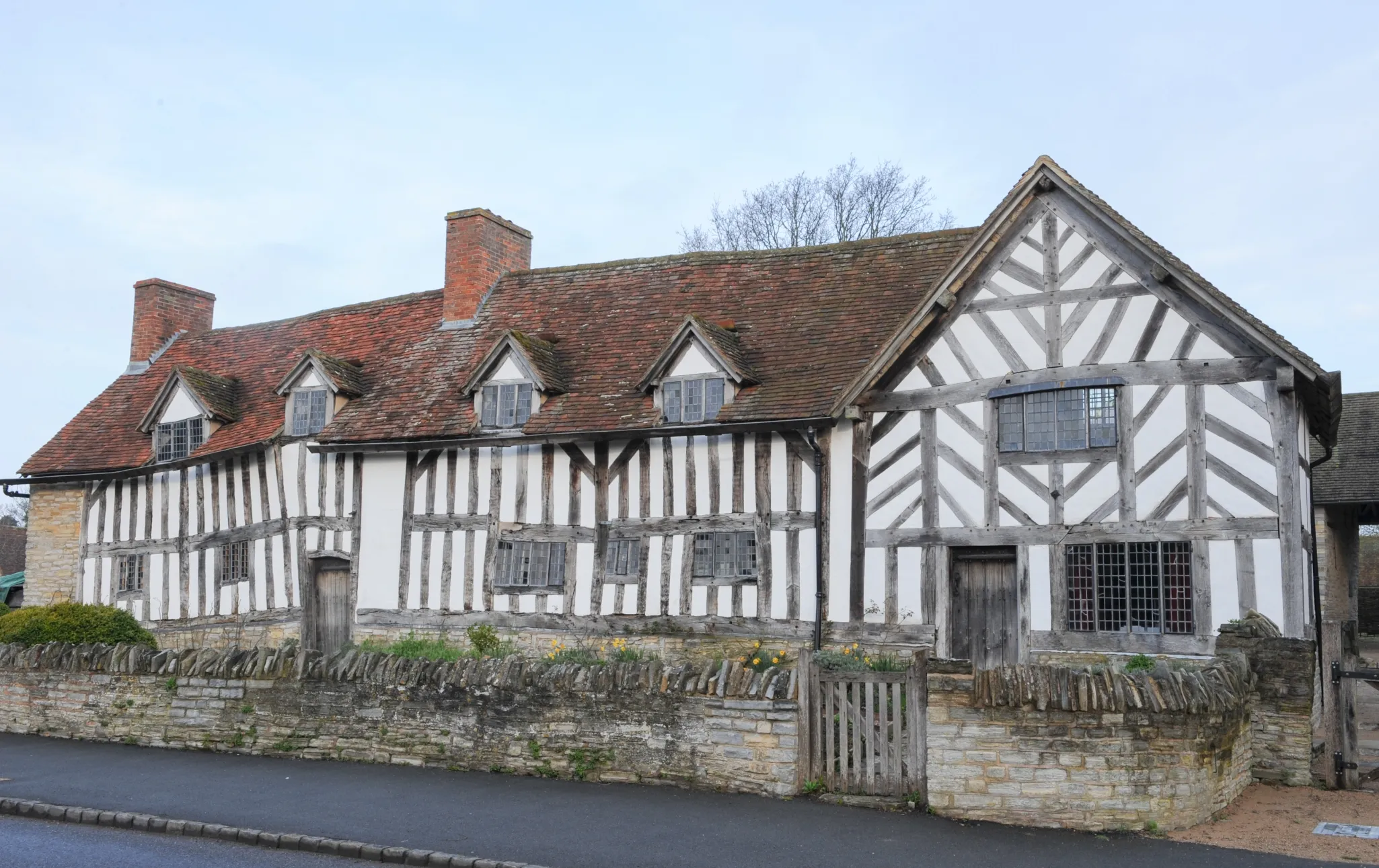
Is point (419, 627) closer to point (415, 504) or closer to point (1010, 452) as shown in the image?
point (415, 504)

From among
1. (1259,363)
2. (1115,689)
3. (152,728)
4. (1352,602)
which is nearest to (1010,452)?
(1259,363)

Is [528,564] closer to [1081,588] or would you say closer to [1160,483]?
[1081,588]

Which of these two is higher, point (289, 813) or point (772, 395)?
point (772, 395)

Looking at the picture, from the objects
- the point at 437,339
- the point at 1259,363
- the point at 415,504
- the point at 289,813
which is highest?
the point at 437,339

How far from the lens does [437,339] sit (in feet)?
73.8

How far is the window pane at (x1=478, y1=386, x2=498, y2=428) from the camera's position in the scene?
64.1 ft

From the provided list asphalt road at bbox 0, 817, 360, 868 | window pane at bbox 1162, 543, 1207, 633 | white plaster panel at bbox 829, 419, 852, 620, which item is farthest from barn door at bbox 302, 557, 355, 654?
window pane at bbox 1162, 543, 1207, 633

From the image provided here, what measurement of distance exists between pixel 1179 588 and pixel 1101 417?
228cm

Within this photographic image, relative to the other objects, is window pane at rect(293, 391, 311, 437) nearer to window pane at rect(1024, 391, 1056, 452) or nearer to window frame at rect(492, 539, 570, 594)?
window frame at rect(492, 539, 570, 594)

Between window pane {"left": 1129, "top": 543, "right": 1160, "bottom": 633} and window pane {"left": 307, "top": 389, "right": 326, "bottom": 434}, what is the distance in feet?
43.9

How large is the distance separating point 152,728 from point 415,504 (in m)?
6.21

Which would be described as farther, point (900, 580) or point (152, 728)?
point (900, 580)

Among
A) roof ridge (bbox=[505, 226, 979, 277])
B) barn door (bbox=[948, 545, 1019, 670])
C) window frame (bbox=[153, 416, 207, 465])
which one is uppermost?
roof ridge (bbox=[505, 226, 979, 277])

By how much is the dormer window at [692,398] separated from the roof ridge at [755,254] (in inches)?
144
